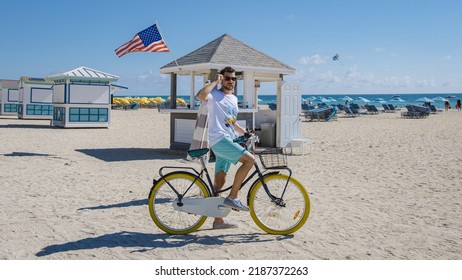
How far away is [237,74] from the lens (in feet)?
42.3

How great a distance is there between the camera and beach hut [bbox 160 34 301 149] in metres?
12.4

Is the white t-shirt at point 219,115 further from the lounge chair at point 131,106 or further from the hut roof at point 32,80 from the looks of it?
the lounge chair at point 131,106

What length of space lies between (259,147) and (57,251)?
9.85 m

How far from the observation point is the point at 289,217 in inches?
210

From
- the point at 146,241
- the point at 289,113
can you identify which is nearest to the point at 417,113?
the point at 289,113

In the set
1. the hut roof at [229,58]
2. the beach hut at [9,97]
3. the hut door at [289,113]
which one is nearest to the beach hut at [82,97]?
the hut roof at [229,58]

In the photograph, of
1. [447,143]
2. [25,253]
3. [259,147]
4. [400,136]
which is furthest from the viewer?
[400,136]

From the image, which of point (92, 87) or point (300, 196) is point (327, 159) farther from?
point (92, 87)

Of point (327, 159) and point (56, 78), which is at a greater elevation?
point (56, 78)

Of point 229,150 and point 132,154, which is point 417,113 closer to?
point 132,154

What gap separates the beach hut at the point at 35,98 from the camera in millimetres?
27578

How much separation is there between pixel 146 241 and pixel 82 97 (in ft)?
60.1

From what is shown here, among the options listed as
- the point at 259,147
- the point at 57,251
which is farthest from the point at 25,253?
the point at 259,147

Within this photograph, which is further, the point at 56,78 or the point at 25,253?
the point at 56,78
